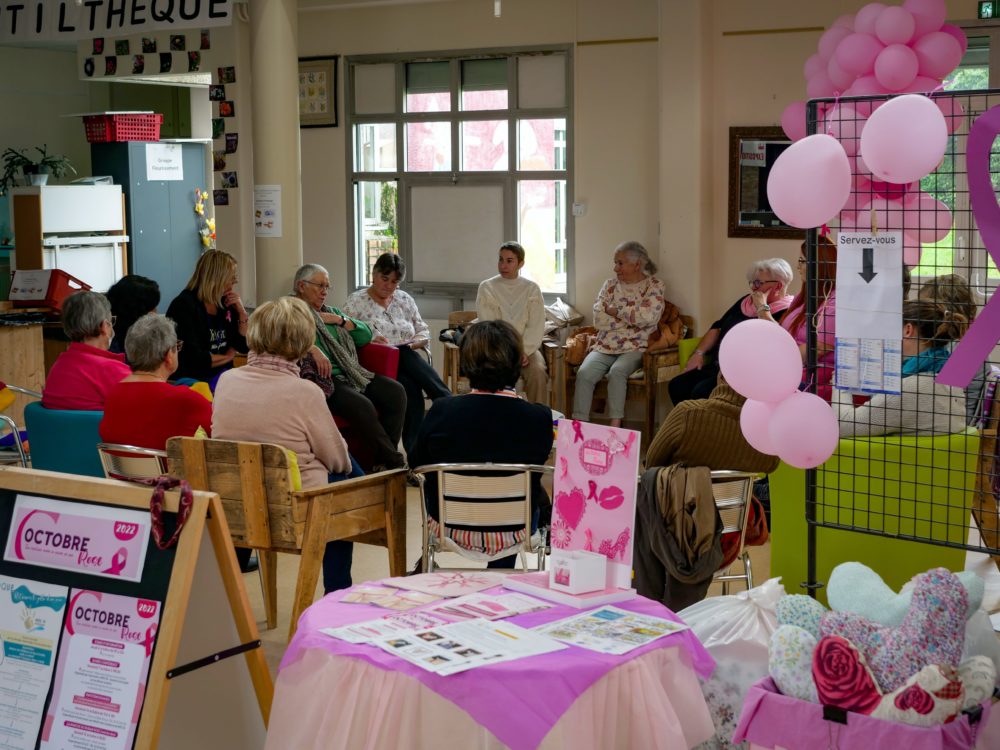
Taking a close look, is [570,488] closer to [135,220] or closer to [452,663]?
[452,663]

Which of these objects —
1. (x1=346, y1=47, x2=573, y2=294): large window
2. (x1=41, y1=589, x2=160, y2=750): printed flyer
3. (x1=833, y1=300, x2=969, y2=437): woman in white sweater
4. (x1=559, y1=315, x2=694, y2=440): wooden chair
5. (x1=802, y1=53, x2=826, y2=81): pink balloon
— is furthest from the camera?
(x1=346, y1=47, x2=573, y2=294): large window

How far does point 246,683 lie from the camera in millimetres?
2861

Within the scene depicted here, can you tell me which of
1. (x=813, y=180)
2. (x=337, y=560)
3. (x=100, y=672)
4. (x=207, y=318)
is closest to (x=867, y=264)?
(x=813, y=180)

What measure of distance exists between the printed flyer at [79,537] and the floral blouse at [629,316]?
563cm

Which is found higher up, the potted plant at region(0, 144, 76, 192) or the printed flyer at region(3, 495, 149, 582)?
the potted plant at region(0, 144, 76, 192)

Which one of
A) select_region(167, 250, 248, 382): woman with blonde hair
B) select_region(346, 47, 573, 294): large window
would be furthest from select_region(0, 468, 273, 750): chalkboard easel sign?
select_region(346, 47, 573, 294): large window

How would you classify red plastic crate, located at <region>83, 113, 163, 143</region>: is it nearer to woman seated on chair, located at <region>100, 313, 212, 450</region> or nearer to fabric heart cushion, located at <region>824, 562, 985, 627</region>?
woman seated on chair, located at <region>100, 313, 212, 450</region>

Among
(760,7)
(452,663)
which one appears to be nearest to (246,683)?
(452,663)

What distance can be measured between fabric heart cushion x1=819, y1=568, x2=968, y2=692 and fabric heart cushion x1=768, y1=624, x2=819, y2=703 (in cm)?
10

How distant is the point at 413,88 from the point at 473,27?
725mm

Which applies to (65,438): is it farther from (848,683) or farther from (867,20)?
(848,683)

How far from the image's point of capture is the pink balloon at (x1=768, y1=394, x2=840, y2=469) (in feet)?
9.68

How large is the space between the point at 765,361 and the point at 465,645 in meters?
1.13

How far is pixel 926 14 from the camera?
3.87 meters
